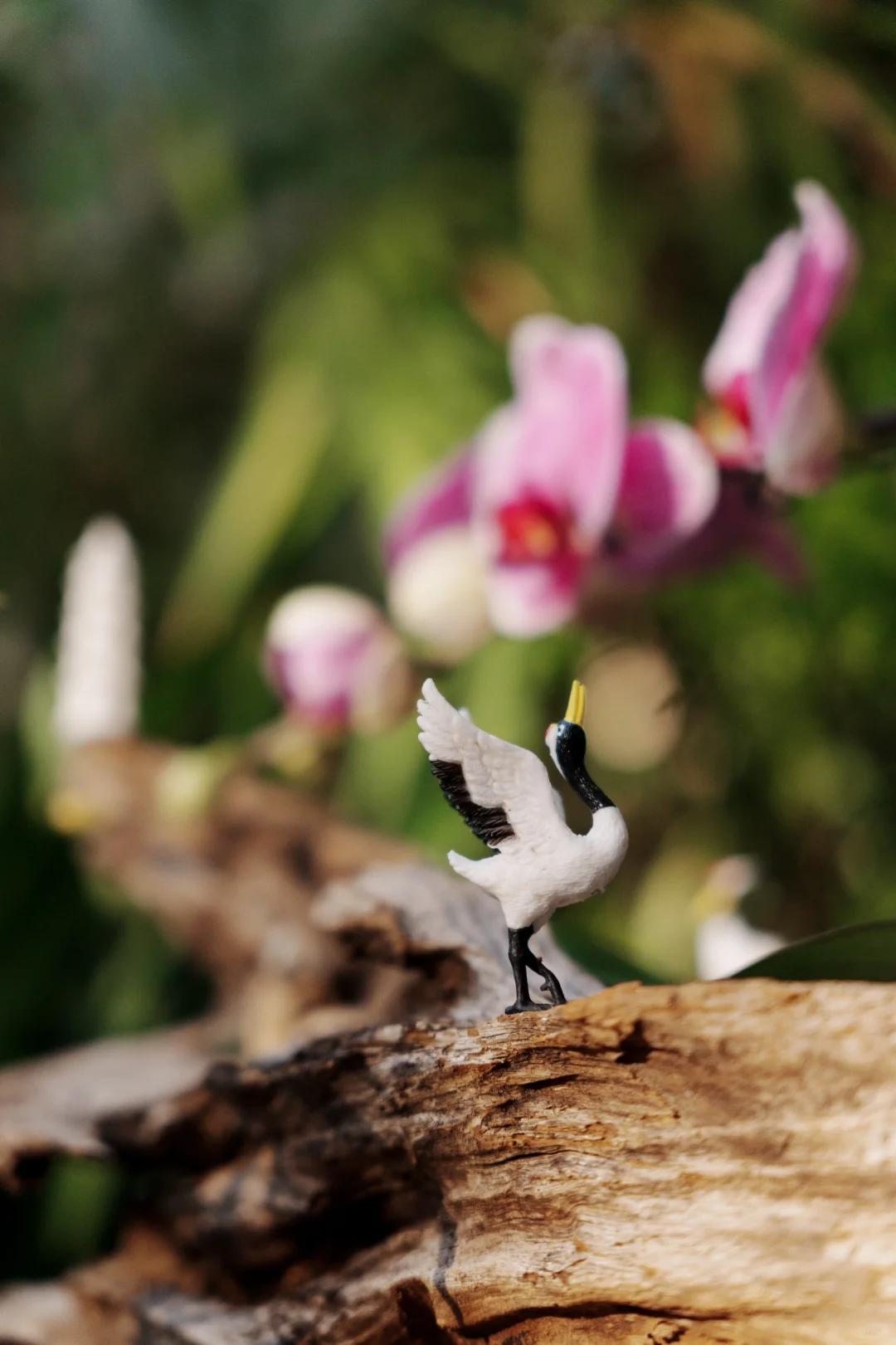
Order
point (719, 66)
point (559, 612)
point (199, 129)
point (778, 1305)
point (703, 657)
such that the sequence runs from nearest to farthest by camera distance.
→ point (778, 1305)
point (559, 612)
point (703, 657)
point (719, 66)
point (199, 129)

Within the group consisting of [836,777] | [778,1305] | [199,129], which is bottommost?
[778,1305]

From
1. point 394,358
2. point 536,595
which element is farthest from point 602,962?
point 394,358

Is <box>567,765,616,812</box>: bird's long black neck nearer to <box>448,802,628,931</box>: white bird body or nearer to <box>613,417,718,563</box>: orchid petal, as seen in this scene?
<box>448,802,628,931</box>: white bird body

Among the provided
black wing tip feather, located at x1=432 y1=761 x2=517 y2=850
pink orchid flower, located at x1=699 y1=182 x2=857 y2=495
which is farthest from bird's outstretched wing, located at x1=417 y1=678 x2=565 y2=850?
pink orchid flower, located at x1=699 y1=182 x2=857 y2=495

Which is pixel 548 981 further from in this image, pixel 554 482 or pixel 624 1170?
pixel 554 482

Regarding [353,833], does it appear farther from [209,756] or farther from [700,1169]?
[700,1169]

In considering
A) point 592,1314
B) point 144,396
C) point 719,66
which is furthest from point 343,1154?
point 144,396

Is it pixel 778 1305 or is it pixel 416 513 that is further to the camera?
pixel 416 513
